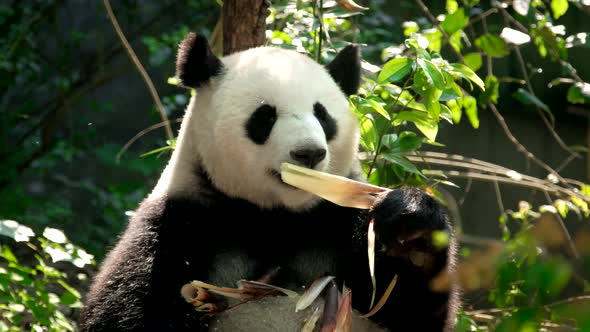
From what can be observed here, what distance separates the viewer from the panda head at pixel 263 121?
115 inches

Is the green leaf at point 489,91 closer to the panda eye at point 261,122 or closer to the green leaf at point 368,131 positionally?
the green leaf at point 368,131

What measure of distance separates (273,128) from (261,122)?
0.09 metres

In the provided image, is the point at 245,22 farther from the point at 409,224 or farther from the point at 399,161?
the point at 409,224

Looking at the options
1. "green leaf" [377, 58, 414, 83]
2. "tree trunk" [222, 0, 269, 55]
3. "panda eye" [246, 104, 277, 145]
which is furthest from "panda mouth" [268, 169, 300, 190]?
"tree trunk" [222, 0, 269, 55]

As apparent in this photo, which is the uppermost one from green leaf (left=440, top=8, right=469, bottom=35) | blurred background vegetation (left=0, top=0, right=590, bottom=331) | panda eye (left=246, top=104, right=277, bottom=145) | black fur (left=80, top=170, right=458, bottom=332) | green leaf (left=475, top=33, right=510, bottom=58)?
green leaf (left=440, top=8, right=469, bottom=35)

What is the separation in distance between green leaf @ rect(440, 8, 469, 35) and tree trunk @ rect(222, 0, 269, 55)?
38.7 inches

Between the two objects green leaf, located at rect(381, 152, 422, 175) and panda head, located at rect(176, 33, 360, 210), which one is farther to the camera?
green leaf, located at rect(381, 152, 422, 175)

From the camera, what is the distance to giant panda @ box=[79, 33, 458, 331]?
291 cm

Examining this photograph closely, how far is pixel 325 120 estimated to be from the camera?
308 cm

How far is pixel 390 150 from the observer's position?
3627mm

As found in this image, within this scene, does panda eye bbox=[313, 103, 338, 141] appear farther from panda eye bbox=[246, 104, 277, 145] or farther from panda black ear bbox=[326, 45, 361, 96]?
panda black ear bbox=[326, 45, 361, 96]

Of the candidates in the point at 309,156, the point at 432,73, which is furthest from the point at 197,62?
the point at 432,73

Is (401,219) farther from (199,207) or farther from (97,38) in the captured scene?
(97,38)

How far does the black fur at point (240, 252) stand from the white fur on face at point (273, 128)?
0.34ft
